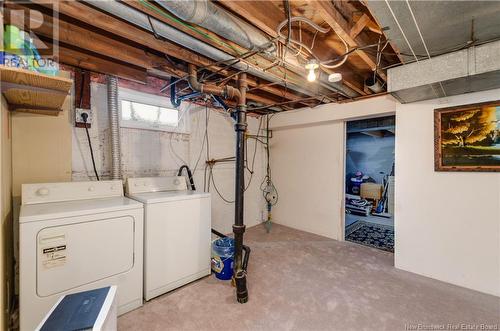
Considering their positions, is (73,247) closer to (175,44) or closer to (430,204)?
(175,44)

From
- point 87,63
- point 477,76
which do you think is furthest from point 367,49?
point 87,63

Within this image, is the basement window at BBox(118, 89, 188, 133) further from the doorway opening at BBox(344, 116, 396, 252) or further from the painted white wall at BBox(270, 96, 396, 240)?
the doorway opening at BBox(344, 116, 396, 252)

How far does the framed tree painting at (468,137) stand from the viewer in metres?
2.08

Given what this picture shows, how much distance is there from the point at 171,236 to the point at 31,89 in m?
1.56

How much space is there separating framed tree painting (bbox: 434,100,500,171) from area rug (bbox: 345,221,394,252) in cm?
160

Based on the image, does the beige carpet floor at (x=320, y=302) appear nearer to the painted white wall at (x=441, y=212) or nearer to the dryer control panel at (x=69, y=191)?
the painted white wall at (x=441, y=212)

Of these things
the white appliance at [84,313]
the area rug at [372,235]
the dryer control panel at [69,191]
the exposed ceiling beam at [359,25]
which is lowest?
the area rug at [372,235]

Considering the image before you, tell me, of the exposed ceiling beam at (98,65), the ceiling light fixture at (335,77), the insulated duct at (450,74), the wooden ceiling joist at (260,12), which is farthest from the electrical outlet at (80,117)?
the insulated duct at (450,74)

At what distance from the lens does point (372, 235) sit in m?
3.86

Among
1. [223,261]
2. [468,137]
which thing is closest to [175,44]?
[223,261]

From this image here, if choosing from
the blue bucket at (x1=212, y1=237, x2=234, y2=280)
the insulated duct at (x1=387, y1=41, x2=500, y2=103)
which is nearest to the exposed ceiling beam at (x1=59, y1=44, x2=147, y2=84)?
the blue bucket at (x1=212, y1=237, x2=234, y2=280)

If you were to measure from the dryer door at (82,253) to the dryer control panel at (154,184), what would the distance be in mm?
634

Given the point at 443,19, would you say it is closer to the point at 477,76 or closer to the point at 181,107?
the point at 477,76

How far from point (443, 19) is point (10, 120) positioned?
3.43 m
